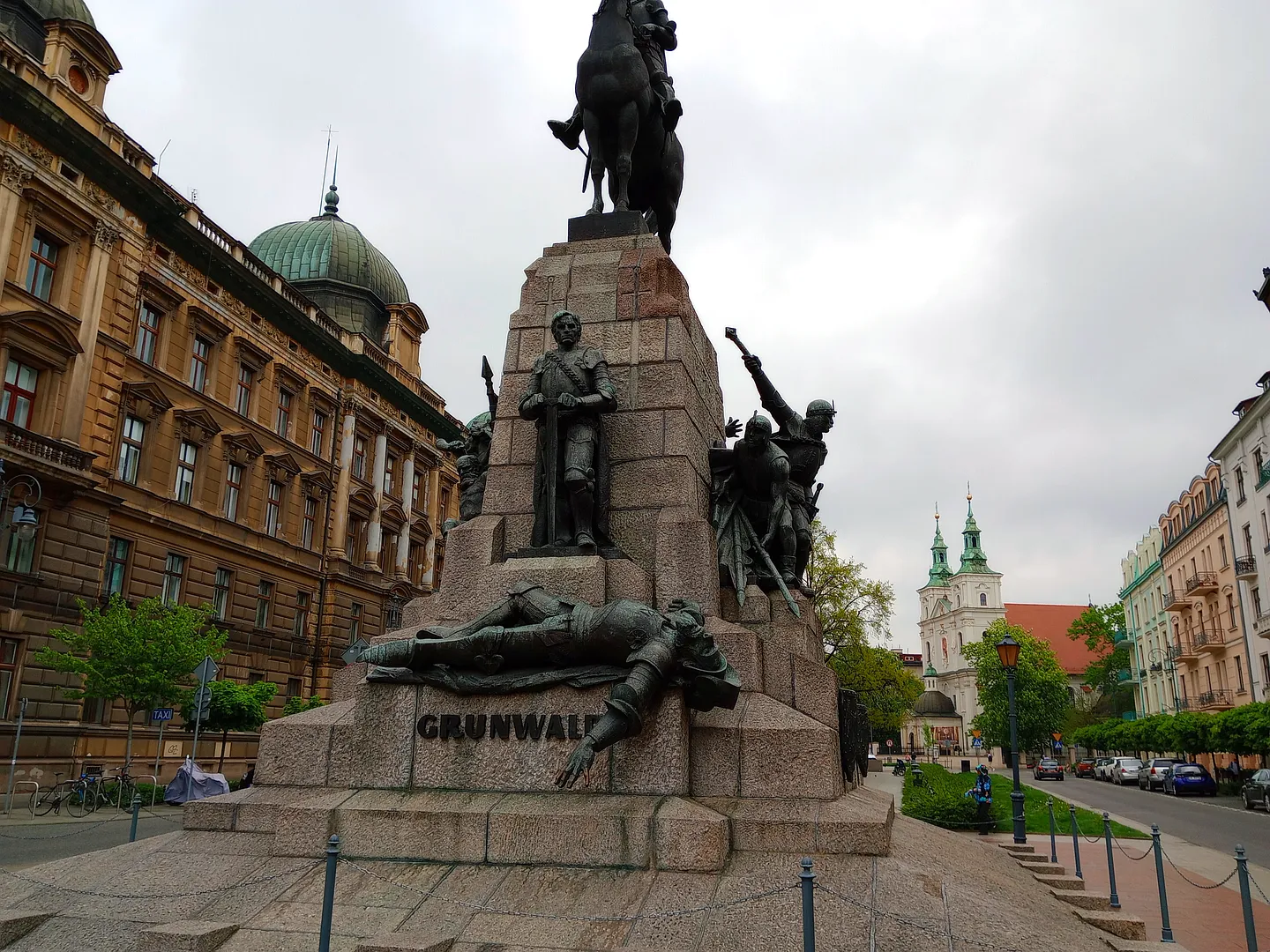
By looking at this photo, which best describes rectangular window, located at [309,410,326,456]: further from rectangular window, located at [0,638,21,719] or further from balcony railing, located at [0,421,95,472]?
rectangular window, located at [0,638,21,719]

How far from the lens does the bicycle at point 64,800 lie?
22906mm

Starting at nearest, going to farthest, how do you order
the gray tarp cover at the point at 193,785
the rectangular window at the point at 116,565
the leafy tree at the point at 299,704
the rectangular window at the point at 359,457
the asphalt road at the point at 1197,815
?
the asphalt road at the point at 1197,815, the gray tarp cover at the point at 193,785, the rectangular window at the point at 116,565, the leafy tree at the point at 299,704, the rectangular window at the point at 359,457

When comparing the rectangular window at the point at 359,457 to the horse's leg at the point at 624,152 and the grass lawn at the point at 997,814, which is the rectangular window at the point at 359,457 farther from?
the horse's leg at the point at 624,152

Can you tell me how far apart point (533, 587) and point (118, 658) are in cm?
2200

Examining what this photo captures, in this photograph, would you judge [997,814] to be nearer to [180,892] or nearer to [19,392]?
[180,892]

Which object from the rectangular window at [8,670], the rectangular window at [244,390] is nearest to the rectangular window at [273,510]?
the rectangular window at [244,390]

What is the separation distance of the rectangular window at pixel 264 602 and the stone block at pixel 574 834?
34.6 metres

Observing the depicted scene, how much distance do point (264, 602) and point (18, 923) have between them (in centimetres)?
3490

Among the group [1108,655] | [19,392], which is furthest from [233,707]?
[1108,655]

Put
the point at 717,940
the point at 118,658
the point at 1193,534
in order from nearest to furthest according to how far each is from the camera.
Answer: the point at 717,940 → the point at 118,658 → the point at 1193,534

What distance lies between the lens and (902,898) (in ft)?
20.9

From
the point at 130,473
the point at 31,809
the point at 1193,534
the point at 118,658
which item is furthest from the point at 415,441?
the point at 1193,534

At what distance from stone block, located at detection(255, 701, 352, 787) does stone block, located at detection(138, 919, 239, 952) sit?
1906 millimetres

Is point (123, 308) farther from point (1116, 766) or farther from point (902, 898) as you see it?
point (1116, 766)
